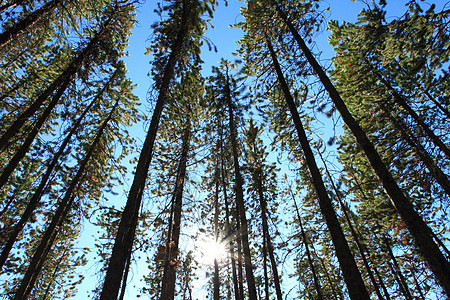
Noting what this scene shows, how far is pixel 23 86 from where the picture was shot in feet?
37.1

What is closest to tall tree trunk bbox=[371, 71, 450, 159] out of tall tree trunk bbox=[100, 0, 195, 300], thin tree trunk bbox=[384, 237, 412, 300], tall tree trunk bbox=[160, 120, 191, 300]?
thin tree trunk bbox=[384, 237, 412, 300]

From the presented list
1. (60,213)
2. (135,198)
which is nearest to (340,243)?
(135,198)

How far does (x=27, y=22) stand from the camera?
6965 mm

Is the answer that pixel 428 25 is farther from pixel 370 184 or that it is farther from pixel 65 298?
pixel 65 298

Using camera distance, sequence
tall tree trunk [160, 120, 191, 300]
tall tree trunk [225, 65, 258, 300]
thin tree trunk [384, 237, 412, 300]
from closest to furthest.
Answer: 1. tall tree trunk [160, 120, 191, 300]
2. tall tree trunk [225, 65, 258, 300]
3. thin tree trunk [384, 237, 412, 300]

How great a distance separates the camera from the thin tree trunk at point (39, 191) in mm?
8139

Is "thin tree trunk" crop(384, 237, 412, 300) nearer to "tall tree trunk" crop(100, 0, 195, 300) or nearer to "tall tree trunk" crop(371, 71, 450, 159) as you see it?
"tall tree trunk" crop(371, 71, 450, 159)

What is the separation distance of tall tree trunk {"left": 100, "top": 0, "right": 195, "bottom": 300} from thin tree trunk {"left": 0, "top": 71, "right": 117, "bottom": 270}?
6700mm

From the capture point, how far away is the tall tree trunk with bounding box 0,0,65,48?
21.3 ft

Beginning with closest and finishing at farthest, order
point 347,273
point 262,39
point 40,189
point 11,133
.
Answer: point 347,273 → point 11,133 → point 40,189 → point 262,39

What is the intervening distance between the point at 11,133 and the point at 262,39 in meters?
10.4

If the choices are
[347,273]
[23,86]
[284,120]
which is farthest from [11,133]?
[347,273]

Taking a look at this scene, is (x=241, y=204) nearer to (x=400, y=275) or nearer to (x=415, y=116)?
(x=415, y=116)

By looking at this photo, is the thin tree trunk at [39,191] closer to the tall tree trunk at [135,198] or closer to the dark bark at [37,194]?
the dark bark at [37,194]
